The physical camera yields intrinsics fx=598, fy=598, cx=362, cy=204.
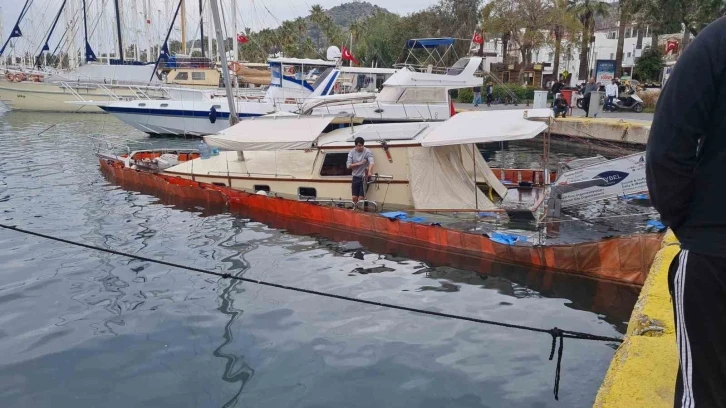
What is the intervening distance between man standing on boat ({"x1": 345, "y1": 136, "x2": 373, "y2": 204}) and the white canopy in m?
1.35

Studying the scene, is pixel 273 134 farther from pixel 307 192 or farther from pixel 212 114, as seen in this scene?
pixel 212 114

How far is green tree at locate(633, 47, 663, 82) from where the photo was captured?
4503 cm

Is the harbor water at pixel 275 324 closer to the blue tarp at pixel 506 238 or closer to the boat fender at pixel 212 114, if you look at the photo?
the blue tarp at pixel 506 238

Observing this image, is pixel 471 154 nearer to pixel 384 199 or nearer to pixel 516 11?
pixel 384 199

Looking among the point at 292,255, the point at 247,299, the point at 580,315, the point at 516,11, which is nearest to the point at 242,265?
the point at 292,255

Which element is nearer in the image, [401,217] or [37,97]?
[401,217]

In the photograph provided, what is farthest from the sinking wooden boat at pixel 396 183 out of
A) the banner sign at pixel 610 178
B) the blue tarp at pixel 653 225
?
the blue tarp at pixel 653 225

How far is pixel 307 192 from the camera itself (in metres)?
15.0

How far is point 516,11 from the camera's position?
45.7 meters

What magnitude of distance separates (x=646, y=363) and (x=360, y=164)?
981 cm

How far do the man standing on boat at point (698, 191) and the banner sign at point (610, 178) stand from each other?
9695 millimetres

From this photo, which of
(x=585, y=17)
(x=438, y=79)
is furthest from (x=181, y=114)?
(x=585, y=17)

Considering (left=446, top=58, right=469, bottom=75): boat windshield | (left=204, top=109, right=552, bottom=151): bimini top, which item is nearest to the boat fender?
(left=446, top=58, right=469, bottom=75): boat windshield

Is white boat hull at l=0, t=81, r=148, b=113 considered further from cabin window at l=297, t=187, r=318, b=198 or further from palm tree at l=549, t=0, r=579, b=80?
cabin window at l=297, t=187, r=318, b=198
